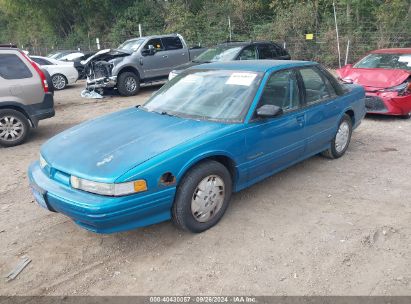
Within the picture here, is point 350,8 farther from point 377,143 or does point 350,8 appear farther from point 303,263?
point 303,263

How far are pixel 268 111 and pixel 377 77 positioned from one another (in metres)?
5.07

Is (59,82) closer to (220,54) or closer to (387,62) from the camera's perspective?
(220,54)

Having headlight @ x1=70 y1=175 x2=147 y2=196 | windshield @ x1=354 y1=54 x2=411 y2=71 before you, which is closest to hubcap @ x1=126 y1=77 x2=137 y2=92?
windshield @ x1=354 y1=54 x2=411 y2=71

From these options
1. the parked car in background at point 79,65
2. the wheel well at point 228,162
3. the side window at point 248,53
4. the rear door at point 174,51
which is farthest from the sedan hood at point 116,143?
the parked car in background at point 79,65

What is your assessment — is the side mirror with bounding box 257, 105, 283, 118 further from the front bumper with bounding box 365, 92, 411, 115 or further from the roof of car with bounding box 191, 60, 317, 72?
the front bumper with bounding box 365, 92, 411, 115

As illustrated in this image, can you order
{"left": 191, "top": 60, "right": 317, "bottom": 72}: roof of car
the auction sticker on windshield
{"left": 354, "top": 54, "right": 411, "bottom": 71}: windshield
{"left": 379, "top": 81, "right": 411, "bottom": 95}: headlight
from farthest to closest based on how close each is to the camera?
{"left": 354, "top": 54, "right": 411, "bottom": 71}: windshield, {"left": 379, "top": 81, "right": 411, "bottom": 95}: headlight, {"left": 191, "top": 60, "right": 317, "bottom": 72}: roof of car, the auction sticker on windshield

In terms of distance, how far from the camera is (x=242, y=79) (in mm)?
4250

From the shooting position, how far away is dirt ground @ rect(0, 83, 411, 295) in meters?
3.01

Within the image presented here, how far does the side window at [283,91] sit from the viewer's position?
4.20m

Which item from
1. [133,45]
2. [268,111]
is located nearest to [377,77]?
[268,111]

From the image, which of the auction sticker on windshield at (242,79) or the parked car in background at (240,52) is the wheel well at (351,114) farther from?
the parked car in background at (240,52)

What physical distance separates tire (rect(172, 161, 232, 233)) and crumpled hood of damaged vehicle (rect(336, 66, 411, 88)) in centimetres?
534

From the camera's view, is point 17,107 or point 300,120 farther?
point 17,107

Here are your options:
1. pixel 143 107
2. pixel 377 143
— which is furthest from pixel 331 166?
pixel 143 107
